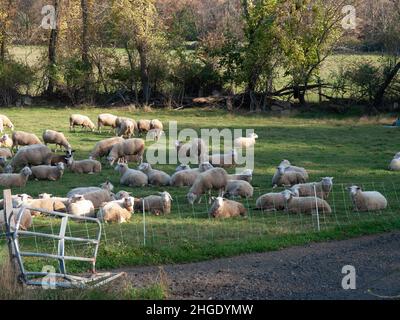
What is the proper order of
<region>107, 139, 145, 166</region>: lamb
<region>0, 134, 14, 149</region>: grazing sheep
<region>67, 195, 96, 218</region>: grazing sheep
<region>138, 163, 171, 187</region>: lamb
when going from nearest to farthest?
<region>67, 195, 96, 218</region>: grazing sheep, <region>138, 163, 171, 187</region>: lamb, <region>107, 139, 145, 166</region>: lamb, <region>0, 134, 14, 149</region>: grazing sheep

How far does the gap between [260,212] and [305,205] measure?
101 centimetres

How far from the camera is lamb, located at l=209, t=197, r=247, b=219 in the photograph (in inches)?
618

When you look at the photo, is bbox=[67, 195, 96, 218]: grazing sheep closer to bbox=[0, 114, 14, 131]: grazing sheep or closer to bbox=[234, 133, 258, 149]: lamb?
bbox=[234, 133, 258, 149]: lamb

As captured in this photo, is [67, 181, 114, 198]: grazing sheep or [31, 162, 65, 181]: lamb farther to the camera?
[31, 162, 65, 181]: lamb

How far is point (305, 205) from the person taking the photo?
1625cm

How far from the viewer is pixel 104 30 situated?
4556 cm

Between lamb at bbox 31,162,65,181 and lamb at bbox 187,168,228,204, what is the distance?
5.12m

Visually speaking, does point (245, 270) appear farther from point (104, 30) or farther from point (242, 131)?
point (104, 30)

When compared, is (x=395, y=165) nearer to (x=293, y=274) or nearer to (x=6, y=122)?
(x=293, y=274)

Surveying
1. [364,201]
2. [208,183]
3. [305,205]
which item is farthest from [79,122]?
[364,201]

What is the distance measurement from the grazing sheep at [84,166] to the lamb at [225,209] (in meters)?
7.37

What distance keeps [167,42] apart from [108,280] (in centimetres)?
3571

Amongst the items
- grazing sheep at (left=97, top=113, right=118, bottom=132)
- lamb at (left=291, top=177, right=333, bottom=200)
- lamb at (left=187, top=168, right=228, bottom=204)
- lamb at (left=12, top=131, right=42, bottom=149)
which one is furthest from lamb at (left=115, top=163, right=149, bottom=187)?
grazing sheep at (left=97, top=113, right=118, bottom=132)
